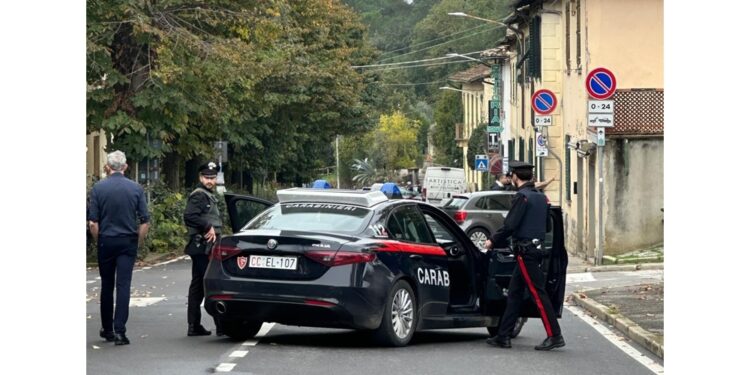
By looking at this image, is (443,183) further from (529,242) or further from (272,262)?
(272,262)

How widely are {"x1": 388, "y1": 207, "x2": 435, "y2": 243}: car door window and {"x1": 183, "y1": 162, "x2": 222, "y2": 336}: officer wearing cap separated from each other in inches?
69.1

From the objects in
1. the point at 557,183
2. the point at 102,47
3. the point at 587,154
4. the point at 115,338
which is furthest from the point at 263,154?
the point at 115,338

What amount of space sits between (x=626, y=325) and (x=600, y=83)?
10.5m

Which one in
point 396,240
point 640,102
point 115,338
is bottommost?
Answer: point 115,338

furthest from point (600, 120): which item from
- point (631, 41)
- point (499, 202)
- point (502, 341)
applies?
point (502, 341)

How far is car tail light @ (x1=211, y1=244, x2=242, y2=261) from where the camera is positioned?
43.9ft

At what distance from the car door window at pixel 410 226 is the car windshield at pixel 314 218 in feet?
1.08

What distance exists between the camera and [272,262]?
1314cm

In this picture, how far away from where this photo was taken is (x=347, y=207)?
13.6m

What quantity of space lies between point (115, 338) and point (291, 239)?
1958mm

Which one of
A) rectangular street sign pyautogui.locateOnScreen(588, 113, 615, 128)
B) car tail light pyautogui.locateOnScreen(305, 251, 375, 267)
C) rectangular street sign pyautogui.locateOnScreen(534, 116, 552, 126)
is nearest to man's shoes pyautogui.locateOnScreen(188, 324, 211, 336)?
car tail light pyautogui.locateOnScreen(305, 251, 375, 267)

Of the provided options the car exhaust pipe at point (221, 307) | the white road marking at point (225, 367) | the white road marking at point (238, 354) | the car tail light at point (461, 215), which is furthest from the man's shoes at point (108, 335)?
the car tail light at point (461, 215)

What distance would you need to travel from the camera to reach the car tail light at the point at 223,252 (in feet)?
43.9
